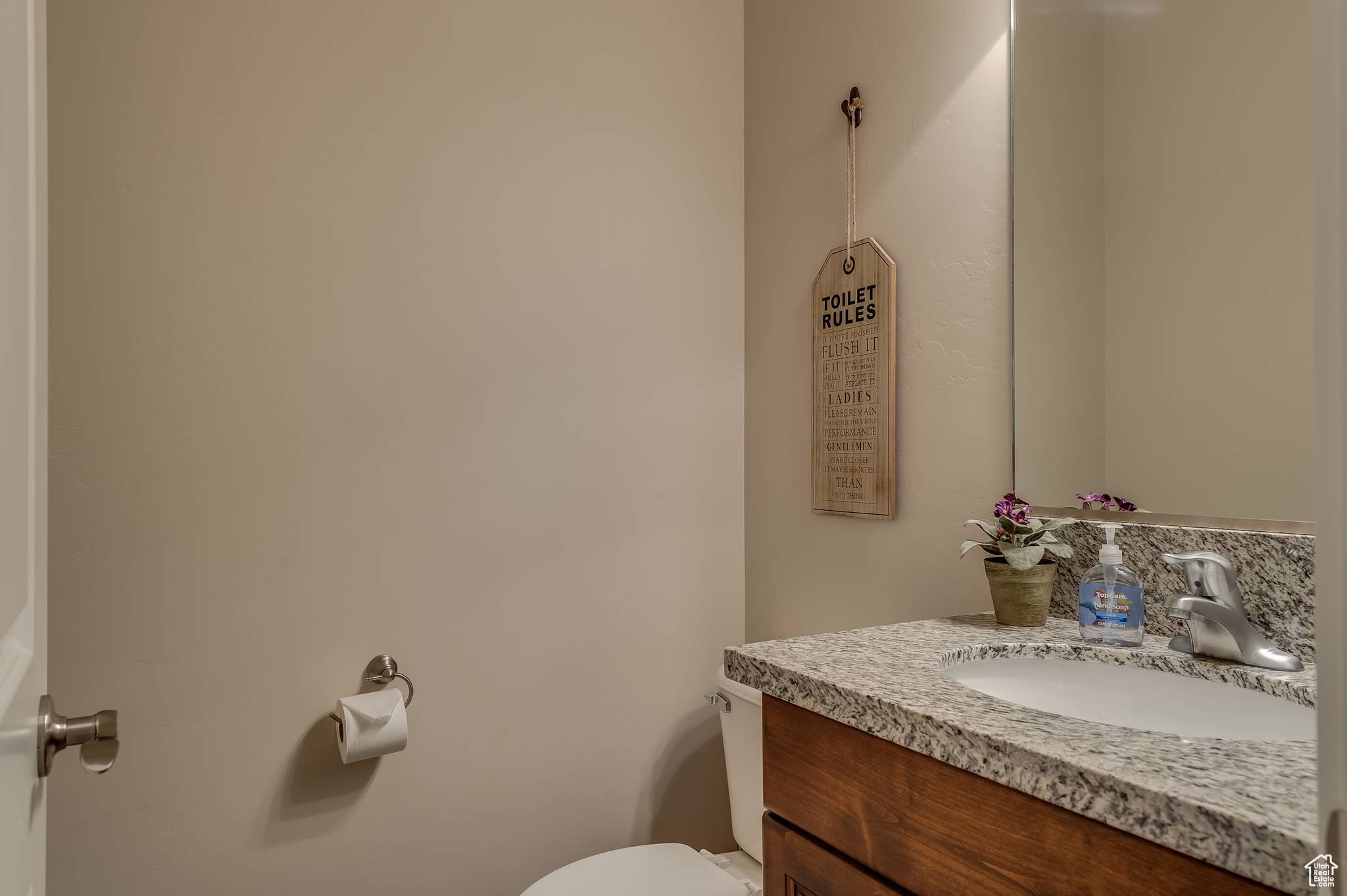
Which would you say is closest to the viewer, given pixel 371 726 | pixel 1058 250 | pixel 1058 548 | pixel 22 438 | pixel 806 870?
pixel 22 438

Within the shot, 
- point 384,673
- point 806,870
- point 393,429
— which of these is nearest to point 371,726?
point 384,673

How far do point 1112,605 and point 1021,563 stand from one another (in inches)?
4.8

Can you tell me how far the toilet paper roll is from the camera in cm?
133

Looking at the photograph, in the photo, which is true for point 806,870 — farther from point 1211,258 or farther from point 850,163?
point 850,163

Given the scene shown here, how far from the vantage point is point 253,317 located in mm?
1365

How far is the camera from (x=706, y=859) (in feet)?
4.88

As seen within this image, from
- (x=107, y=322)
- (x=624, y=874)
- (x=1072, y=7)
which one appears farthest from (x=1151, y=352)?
(x=107, y=322)

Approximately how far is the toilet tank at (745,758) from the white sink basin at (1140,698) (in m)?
0.54

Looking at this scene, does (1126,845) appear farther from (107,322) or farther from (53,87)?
(53,87)

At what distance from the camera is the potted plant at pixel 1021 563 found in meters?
1.07

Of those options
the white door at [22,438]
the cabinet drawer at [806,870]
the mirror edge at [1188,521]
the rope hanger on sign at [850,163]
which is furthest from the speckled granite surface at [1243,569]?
the white door at [22,438]

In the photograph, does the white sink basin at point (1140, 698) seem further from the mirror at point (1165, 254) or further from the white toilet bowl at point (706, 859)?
the white toilet bowl at point (706, 859)

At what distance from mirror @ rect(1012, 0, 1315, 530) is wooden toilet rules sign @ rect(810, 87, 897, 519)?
0.88 feet

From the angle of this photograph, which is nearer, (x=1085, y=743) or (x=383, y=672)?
(x=1085, y=743)
